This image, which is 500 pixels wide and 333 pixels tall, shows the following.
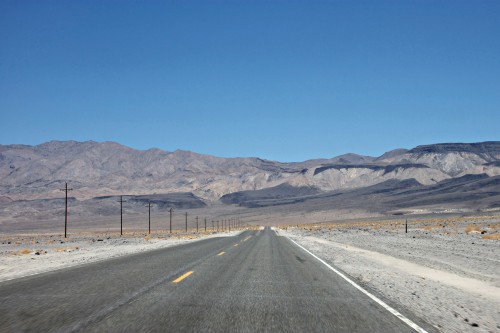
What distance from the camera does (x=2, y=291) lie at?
1105cm

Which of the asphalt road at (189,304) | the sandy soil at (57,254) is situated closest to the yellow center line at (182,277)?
the asphalt road at (189,304)

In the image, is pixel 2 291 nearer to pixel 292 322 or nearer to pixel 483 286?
pixel 292 322

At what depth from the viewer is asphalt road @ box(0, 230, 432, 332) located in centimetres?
742

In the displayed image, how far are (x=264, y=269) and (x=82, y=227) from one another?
168 m

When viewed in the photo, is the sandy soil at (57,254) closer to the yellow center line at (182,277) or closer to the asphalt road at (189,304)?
A: the asphalt road at (189,304)

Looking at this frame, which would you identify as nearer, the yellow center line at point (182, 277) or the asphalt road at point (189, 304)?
the asphalt road at point (189, 304)

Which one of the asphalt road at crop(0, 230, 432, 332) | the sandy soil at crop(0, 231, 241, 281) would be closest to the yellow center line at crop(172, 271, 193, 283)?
the asphalt road at crop(0, 230, 432, 332)

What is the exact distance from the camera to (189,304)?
9.12 meters

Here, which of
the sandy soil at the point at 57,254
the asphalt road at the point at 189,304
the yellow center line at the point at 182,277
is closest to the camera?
the asphalt road at the point at 189,304

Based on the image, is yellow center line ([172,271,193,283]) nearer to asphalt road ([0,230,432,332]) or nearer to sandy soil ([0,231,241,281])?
asphalt road ([0,230,432,332])

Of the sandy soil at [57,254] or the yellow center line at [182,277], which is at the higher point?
the yellow center line at [182,277]

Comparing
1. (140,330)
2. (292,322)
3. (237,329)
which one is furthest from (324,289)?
(140,330)

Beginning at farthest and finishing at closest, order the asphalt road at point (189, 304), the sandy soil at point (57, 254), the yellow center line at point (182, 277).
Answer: the sandy soil at point (57, 254), the yellow center line at point (182, 277), the asphalt road at point (189, 304)

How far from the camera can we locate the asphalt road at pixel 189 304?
24.3ft
